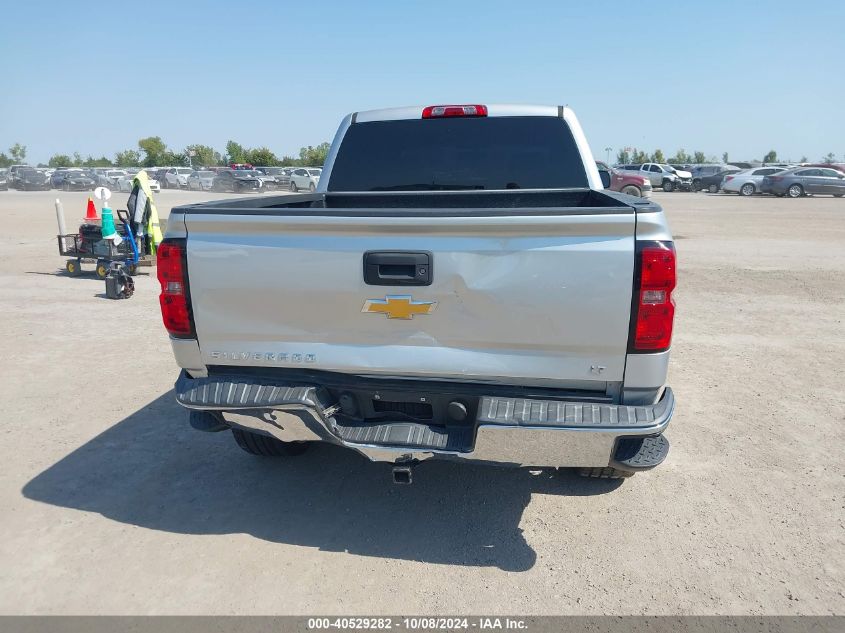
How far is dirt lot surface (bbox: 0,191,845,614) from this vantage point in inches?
117

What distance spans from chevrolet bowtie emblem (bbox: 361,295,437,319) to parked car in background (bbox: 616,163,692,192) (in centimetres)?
4176

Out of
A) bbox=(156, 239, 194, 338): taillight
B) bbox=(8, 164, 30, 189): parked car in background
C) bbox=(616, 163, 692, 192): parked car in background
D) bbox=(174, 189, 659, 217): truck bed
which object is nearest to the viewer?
bbox=(156, 239, 194, 338): taillight

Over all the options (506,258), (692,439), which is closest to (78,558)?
(506,258)

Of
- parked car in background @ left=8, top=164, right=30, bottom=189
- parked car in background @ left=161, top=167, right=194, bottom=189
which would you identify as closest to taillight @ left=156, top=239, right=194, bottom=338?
parked car in background @ left=161, top=167, right=194, bottom=189

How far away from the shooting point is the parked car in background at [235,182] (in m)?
43.5

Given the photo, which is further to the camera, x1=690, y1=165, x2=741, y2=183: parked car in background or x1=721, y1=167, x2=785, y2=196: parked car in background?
x1=690, y1=165, x2=741, y2=183: parked car in background

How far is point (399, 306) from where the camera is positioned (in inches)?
116

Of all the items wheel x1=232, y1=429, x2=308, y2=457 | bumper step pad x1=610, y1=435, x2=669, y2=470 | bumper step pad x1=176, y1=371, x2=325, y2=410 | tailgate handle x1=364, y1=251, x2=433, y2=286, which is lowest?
wheel x1=232, y1=429, x2=308, y2=457

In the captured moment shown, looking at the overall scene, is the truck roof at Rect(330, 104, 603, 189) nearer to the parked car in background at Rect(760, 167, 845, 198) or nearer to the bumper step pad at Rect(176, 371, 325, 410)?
the bumper step pad at Rect(176, 371, 325, 410)

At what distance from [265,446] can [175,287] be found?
142 cm

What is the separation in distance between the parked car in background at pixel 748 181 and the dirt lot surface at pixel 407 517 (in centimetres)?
3390

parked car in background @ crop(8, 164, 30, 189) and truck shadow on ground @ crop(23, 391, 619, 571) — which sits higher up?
parked car in background @ crop(8, 164, 30, 189)

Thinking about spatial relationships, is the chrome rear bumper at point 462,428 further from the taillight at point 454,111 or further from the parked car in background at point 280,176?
the parked car in background at point 280,176

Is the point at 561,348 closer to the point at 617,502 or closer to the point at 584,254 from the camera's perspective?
the point at 584,254
